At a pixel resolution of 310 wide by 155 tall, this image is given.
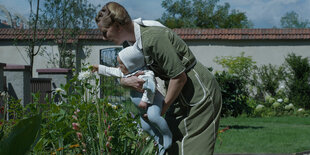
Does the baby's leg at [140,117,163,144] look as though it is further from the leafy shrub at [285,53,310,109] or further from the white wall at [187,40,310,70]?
the white wall at [187,40,310,70]

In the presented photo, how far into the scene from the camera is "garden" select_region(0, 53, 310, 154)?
233 cm

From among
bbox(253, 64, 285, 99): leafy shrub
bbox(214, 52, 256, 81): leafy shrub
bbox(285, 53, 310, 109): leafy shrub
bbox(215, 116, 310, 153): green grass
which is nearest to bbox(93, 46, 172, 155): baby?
bbox(215, 116, 310, 153): green grass

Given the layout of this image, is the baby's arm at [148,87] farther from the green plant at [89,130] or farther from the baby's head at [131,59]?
the green plant at [89,130]

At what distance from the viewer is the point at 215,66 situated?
16.2 metres

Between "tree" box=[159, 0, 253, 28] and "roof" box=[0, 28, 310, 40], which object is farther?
"tree" box=[159, 0, 253, 28]

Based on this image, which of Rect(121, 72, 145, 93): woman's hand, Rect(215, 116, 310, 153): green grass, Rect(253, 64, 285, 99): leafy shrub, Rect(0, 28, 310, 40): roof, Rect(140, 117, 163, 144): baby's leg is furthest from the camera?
Rect(0, 28, 310, 40): roof

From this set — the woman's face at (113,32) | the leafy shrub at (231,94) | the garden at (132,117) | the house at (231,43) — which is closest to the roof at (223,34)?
the house at (231,43)

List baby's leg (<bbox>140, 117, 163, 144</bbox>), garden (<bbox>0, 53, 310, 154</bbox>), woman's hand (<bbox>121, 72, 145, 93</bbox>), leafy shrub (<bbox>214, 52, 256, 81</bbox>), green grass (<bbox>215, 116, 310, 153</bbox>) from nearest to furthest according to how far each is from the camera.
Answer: woman's hand (<bbox>121, 72, 145, 93</bbox>)
baby's leg (<bbox>140, 117, 163, 144</bbox>)
garden (<bbox>0, 53, 310, 154</bbox>)
green grass (<bbox>215, 116, 310, 153</bbox>)
leafy shrub (<bbox>214, 52, 256, 81</bbox>)

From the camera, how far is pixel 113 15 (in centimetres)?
181

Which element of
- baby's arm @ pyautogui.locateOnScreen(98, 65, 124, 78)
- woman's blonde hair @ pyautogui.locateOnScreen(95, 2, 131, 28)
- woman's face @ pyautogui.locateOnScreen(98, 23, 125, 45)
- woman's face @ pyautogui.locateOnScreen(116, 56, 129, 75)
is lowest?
baby's arm @ pyautogui.locateOnScreen(98, 65, 124, 78)

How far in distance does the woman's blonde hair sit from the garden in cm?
44

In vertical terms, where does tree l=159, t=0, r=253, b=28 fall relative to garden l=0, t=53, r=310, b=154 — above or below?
above

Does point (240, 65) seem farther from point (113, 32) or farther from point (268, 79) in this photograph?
point (113, 32)

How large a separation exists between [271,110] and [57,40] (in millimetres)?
8113
